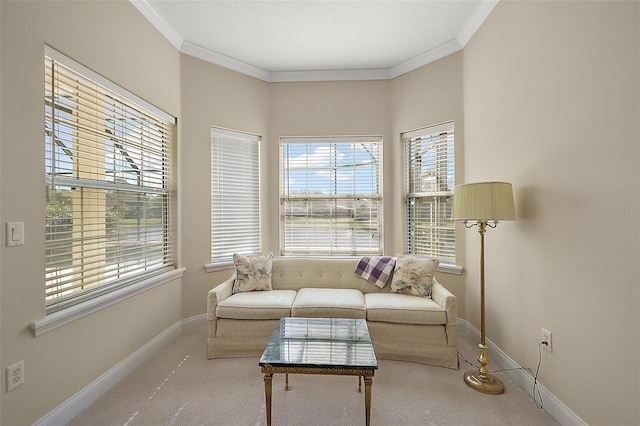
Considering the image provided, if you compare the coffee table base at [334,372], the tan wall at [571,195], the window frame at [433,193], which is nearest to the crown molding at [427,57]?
the tan wall at [571,195]

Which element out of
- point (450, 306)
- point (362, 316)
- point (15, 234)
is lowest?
point (362, 316)

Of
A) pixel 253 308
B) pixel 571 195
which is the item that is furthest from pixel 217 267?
pixel 571 195

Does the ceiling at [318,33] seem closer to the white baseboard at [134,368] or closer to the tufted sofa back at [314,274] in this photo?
the tufted sofa back at [314,274]

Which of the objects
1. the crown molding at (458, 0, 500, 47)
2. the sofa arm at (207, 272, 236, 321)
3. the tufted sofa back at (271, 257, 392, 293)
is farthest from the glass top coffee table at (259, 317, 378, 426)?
the crown molding at (458, 0, 500, 47)

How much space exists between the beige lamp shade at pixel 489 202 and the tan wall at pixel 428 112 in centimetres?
111

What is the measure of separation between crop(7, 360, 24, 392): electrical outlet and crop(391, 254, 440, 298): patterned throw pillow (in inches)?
105

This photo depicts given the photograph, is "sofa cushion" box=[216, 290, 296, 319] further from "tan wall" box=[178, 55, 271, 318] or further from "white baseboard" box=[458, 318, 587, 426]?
"white baseboard" box=[458, 318, 587, 426]

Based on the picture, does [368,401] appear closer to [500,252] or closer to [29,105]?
[500,252]

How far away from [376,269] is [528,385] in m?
1.46

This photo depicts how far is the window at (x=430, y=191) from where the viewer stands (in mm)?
3238

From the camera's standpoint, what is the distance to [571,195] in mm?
1711

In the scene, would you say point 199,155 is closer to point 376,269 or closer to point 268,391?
point 376,269

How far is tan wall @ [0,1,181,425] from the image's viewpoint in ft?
4.99

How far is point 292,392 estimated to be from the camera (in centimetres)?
206
